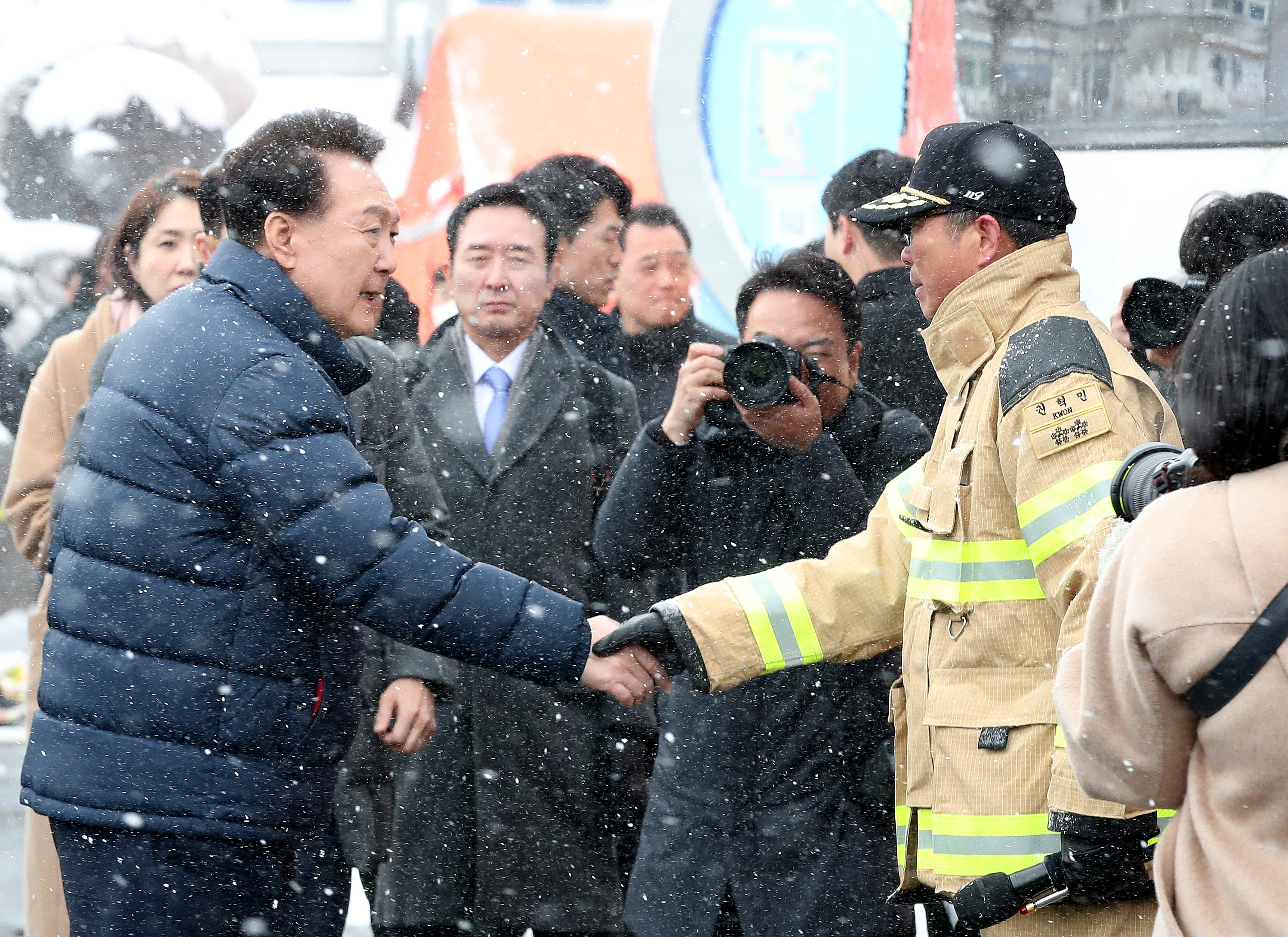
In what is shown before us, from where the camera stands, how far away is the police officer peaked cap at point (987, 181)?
2172 mm

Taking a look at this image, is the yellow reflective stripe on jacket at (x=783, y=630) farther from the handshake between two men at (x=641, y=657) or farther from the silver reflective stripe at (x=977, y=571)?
the silver reflective stripe at (x=977, y=571)

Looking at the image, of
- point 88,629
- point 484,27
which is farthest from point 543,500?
point 484,27

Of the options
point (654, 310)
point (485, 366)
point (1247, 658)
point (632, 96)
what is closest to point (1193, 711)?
point (1247, 658)

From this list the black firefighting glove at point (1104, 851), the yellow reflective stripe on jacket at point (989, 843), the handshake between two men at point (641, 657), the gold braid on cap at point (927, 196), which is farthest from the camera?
the handshake between two men at point (641, 657)

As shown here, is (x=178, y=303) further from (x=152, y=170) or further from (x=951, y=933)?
(x=152, y=170)

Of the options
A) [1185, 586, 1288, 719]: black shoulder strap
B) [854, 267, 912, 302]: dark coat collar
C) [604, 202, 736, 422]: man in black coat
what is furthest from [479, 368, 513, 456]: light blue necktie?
[1185, 586, 1288, 719]: black shoulder strap

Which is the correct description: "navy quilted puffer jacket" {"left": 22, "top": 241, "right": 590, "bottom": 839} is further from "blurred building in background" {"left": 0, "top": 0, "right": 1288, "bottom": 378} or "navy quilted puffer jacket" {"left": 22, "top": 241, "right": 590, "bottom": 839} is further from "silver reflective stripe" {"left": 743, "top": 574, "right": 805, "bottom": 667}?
"blurred building in background" {"left": 0, "top": 0, "right": 1288, "bottom": 378}

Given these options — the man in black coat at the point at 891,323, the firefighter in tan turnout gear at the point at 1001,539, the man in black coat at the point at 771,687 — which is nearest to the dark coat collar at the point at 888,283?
the man in black coat at the point at 891,323

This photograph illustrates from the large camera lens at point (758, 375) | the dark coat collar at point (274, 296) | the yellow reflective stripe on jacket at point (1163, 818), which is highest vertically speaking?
the dark coat collar at point (274, 296)

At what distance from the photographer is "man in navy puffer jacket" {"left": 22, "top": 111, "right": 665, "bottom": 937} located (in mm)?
2096

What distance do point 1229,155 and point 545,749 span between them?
2.89 m

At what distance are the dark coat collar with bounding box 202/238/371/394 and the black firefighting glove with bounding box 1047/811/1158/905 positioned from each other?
1332 mm

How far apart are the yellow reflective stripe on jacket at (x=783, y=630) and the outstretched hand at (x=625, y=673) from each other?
22 centimetres

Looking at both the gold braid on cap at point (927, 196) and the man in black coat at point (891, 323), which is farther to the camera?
the man in black coat at point (891, 323)
